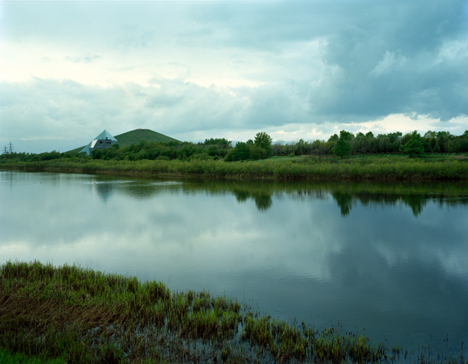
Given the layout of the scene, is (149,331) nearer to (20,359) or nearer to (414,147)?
(20,359)

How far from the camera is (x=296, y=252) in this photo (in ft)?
32.2

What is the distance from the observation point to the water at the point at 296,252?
19.7 ft

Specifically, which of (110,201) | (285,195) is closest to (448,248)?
(285,195)

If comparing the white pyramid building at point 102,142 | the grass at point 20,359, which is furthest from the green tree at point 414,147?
the white pyramid building at point 102,142

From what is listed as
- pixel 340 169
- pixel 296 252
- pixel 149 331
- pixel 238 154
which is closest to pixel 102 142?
pixel 238 154

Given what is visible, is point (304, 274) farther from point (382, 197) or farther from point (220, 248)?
point (382, 197)

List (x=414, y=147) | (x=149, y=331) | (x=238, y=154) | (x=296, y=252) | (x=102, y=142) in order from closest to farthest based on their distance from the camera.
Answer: (x=149, y=331) → (x=296, y=252) → (x=414, y=147) → (x=238, y=154) → (x=102, y=142)

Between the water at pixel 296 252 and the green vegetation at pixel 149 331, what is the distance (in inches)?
29.1

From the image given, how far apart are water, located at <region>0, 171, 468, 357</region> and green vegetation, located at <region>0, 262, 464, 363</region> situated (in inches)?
29.1

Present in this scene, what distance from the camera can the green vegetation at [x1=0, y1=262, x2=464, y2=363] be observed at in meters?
4.13

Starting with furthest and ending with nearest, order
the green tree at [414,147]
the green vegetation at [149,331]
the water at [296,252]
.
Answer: the green tree at [414,147] → the water at [296,252] → the green vegetation at [149,331]

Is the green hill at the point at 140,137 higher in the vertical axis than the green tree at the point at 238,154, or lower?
higher

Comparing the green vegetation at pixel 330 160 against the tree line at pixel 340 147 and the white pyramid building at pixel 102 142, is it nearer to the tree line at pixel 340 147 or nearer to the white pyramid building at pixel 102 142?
Answer: the tree line at pixel 340 147

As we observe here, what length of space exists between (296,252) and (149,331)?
19.4 ft
